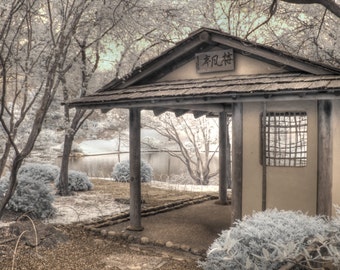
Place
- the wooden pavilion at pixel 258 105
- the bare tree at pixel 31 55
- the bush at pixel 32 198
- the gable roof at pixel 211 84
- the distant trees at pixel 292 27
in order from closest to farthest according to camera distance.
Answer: the gable roof at pixel 211 84
the bare tree at pixel 31 55
the wooden pavilion at pixel 258 105
the bush at pixel 32 198
the distant trees at pixel 292 27

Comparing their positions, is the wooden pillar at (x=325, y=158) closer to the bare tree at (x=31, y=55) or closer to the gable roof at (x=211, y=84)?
the gable roof at (x=211, y=84)

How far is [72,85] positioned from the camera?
45.9ft

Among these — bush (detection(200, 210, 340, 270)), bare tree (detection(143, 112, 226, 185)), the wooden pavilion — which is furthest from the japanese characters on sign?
bare tree (detection(143, 112, 226, 185))

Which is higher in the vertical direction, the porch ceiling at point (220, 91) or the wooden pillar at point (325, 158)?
the porch ceiling at point (220, 91)

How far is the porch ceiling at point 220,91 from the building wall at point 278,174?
0.65 metres

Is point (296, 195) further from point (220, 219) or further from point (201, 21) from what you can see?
point (201, 21)

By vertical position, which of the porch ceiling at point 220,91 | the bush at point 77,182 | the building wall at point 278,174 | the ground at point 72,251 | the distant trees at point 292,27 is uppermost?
the distant trees at point 292,27

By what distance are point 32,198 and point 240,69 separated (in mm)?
6456

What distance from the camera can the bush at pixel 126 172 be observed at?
18.3 metres

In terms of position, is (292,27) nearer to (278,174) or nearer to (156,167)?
(278,174)

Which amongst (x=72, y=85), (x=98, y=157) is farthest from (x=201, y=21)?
(x=98, y=157)

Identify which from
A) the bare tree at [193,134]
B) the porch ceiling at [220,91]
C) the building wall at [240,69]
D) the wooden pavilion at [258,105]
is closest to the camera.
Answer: the porch ceiling at [220,91]

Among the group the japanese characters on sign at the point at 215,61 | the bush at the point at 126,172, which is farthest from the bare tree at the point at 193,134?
the japanese characters on sign at the point at 215,61

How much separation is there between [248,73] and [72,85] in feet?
26.7
